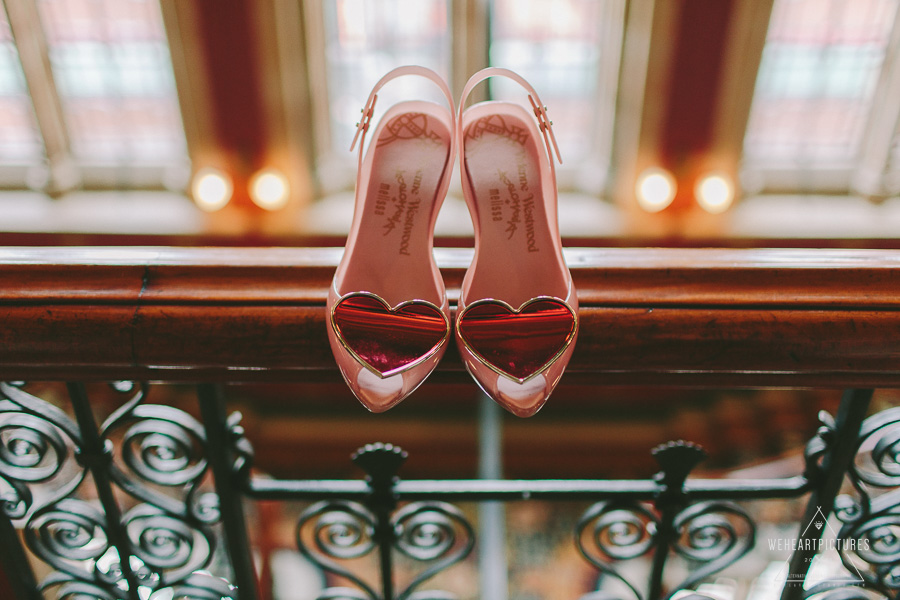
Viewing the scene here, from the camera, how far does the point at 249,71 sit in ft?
9.69

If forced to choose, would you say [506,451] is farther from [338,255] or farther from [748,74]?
[338,255]

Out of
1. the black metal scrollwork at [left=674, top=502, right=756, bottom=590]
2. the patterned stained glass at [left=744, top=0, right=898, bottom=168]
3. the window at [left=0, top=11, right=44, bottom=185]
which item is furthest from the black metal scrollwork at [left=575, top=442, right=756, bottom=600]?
the window at [left=0, top=11, right=44, bottom=185]

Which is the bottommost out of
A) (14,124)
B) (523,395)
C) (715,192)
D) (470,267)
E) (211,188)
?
(523,395)

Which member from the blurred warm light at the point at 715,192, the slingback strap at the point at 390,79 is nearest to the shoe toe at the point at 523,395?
the slingback strap at the point at 390,79

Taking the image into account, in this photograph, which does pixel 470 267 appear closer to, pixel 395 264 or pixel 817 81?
pixel 395 264

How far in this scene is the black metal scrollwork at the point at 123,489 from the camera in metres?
0.50

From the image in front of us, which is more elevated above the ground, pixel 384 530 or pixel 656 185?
pixel 656 185

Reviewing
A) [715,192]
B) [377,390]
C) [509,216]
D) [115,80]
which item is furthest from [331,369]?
[115,80]

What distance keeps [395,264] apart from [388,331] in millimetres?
229

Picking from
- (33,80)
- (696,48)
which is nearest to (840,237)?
(696,48)

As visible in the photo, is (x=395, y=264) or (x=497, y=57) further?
(x=497, y=57)

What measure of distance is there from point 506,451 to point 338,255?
3.04 metres

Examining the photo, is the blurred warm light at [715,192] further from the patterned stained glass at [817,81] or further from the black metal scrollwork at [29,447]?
the black metal scrollwork at [29,447]

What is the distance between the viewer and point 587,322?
45cm
